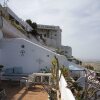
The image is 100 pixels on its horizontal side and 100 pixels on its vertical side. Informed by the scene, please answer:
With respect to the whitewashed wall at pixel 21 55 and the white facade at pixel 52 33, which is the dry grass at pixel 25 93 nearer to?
the whitewashed wall at pixel 21 55

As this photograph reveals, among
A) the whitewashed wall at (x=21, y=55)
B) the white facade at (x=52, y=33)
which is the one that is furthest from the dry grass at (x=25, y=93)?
the white facade at (x=52, y=33)

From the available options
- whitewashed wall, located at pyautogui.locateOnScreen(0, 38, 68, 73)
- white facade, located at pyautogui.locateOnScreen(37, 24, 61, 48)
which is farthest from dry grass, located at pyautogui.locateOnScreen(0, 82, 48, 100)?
white facade, located at pyautogui.locateOnScreen(37, 24, 61, 48)

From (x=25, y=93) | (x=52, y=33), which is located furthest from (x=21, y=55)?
(x=52, y=33)

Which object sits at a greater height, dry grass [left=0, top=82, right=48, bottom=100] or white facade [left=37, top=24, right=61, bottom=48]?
white facade [left=37, top=24, right=61, bottom=48]

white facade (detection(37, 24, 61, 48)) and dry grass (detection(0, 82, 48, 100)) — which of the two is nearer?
dry grass (detection(0, 82, 48, 100))

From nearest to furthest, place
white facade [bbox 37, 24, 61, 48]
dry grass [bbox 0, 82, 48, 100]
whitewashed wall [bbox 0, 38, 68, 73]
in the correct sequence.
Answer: dry grass [bbox 0, 82, 48, 100] < whitewashed wall [bbox 0, 38, 68, 73] < white facade [bbox 37, 24, 61, 48]

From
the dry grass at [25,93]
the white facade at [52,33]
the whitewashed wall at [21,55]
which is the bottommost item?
the dry grass at [25,93]

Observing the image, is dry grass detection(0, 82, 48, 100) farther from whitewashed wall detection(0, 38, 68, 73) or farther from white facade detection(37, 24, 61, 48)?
white facade detection(37, 24, 61, 48)

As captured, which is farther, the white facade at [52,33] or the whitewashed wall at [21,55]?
the white facade at [52,33]

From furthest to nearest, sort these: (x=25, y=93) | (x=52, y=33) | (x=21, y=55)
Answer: (x=52, y=33) → (x=21, y=55) → (x=25, y=93)

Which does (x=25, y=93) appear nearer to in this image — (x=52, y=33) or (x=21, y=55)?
(x=21, y=55)

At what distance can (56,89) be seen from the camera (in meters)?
12.9

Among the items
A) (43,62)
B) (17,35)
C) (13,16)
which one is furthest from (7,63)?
(13,16)

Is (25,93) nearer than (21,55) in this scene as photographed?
Yes
